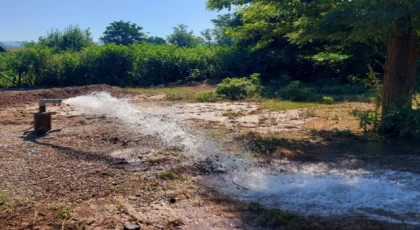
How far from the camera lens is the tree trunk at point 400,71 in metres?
6.52

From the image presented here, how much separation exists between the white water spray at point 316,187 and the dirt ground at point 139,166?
0.23 metres

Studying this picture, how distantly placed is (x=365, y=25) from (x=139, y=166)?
3712 mm

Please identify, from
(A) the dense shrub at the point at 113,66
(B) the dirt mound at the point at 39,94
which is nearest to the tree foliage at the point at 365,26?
(B) the dirt mound at the point at 39,94

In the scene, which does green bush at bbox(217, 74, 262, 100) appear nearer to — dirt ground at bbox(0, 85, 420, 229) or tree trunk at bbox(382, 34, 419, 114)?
dirt ground at bbox(0, 85, 420, 229)

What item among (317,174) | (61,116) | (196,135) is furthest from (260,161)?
(61,116)

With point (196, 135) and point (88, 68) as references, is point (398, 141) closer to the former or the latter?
point (196, 135)

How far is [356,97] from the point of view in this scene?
A: 12.1m

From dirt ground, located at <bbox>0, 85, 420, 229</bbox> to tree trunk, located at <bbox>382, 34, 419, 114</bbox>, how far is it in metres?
0.83

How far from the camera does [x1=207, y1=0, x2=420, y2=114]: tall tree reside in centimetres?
538

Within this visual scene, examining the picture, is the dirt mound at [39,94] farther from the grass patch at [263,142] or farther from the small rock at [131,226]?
the small rock at [131,226]

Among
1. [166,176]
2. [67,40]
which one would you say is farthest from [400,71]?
[67,40]

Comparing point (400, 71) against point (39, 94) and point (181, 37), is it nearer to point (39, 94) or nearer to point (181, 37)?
point (39, 94)

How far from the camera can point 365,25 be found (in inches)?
219

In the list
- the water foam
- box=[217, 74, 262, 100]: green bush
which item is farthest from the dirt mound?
box=[217, 74, 262, 100]: green bush
